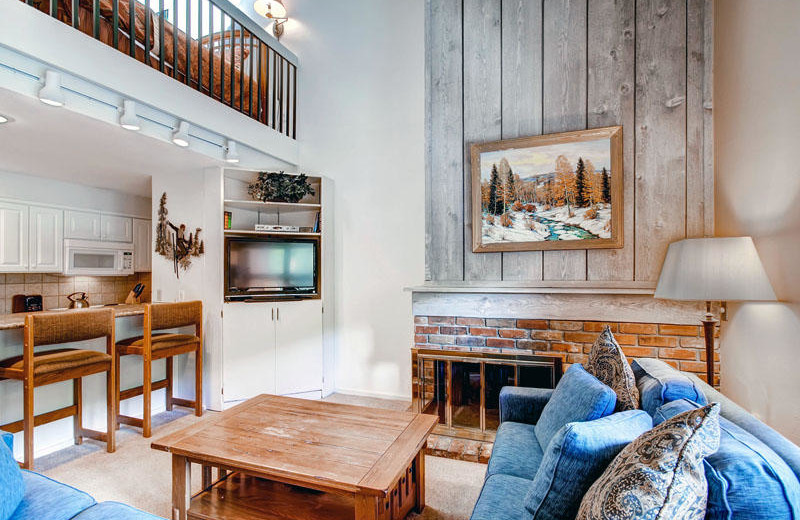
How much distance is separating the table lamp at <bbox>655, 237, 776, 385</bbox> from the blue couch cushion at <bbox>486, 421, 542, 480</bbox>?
40.0 inches

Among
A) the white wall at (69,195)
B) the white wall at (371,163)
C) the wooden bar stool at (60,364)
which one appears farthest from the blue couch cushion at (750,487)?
the white wall at (69,195)

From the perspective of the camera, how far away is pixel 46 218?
4.01 metres

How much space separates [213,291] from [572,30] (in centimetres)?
354

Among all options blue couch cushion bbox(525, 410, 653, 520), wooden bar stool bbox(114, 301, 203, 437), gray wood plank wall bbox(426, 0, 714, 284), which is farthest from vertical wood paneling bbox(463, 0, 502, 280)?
wooden bar stool bbox(114, 301, 203, 437)

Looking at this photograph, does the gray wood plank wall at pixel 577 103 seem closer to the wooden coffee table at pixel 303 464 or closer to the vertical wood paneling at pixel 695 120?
the vertical wood paneling at pixel 695 120

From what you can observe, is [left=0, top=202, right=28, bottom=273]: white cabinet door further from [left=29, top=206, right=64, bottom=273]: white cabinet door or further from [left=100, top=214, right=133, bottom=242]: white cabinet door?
[left=100, top=214, right=133, bottom=242]: white cabinet door

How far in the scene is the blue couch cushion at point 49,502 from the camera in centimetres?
121

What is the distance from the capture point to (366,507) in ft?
4.95

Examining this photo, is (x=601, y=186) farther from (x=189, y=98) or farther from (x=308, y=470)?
(x=189, y=98)

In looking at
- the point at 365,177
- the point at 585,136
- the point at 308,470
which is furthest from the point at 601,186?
the point at 308,470

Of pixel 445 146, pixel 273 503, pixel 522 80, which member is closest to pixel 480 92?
pixel 522 80

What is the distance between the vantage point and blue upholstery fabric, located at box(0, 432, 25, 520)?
3.76 ft

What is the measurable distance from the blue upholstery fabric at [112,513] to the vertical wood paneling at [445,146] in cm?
233

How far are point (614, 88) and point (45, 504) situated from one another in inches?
139
